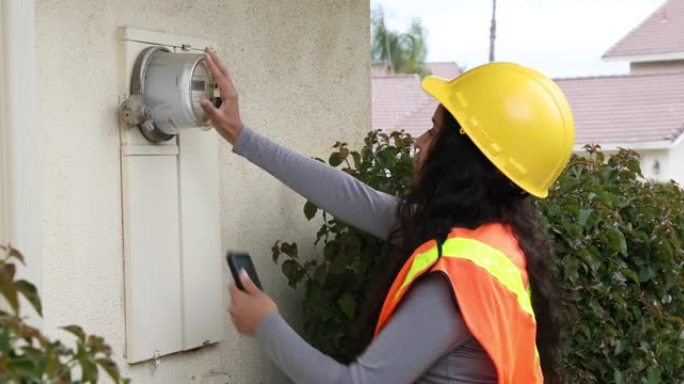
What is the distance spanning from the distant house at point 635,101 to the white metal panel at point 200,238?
979 inches

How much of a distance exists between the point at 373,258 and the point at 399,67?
54.6 metres

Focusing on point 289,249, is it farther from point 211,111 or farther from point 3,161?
point 3,161

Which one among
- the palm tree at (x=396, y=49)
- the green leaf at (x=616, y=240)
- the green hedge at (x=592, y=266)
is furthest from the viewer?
the palm tree at (x=396, y=49)

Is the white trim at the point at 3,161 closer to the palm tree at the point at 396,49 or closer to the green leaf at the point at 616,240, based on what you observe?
the green leaf at the point at 616,240

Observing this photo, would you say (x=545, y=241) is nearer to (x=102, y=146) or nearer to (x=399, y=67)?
(x=102, y=146)

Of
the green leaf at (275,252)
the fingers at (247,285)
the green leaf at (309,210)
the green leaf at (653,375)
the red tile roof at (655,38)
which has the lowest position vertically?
the green leaf at (653,375)

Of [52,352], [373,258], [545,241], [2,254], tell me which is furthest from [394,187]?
[52,352]

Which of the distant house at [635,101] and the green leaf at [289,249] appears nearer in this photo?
the green leaf at [289,249]

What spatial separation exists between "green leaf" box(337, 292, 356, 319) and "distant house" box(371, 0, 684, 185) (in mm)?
24649

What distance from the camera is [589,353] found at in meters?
4.15

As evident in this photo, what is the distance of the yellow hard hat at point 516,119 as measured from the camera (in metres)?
2.82

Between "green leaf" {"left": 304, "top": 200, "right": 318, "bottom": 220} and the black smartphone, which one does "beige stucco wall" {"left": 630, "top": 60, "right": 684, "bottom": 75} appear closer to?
"green leaf" {"left": 304, "top": 200, "right": 318, "bottom": 220}

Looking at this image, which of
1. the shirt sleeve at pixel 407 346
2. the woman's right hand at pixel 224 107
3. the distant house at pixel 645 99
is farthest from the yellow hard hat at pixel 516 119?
the distant house at pixel 645 99

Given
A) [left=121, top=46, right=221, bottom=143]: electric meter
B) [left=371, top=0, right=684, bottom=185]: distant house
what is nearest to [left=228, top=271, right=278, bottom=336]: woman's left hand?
[left=121, top=46, right=221, bottom=143]: electric meter
